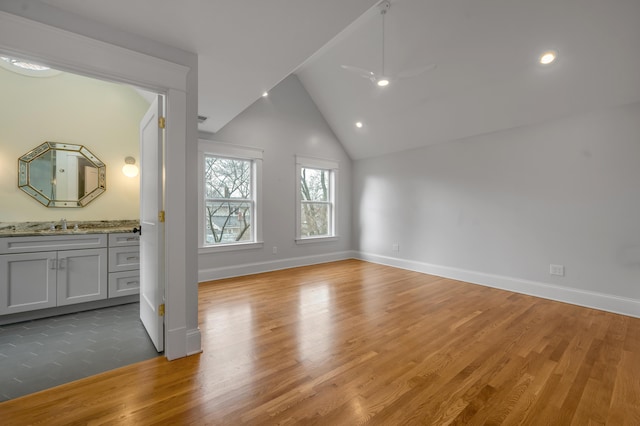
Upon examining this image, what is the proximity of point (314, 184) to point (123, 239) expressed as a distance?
3.53 meters

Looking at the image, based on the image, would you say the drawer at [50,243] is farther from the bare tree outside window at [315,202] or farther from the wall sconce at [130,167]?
the bare tree outside window at [315,202]

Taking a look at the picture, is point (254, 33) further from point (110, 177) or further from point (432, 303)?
point (432, 303)

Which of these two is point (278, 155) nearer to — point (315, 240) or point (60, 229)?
point (315, 240)

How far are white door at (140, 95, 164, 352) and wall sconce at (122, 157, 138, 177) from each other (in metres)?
1.54

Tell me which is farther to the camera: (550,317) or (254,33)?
(550,317)

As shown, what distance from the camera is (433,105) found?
428 centimetres

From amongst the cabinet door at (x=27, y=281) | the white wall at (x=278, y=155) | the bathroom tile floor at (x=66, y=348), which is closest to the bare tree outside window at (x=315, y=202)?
the white wall at (x=278, y=155)

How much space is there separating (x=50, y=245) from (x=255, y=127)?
3191 mm

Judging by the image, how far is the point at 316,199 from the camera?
19.6 feet

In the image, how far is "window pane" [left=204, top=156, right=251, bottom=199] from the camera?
4.59m

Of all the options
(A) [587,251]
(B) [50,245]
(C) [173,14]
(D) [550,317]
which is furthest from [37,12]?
(A) [587,251]

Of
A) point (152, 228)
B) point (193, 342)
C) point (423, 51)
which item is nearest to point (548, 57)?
point (423, 51)

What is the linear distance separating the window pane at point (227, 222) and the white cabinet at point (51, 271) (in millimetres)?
1480

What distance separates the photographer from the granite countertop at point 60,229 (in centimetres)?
297
